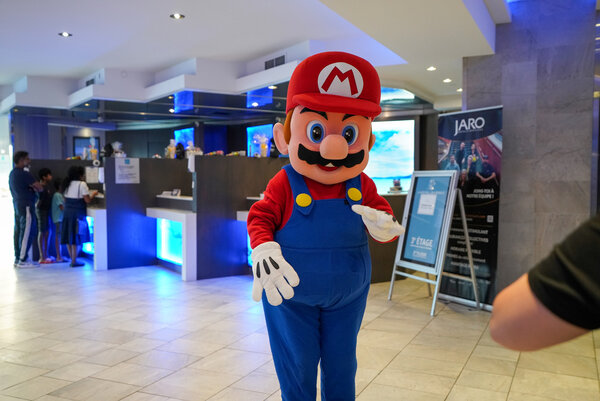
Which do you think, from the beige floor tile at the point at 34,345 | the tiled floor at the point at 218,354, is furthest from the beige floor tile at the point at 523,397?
the beige floor tile at the point at 34,345

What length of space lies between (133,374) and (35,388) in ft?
1.93

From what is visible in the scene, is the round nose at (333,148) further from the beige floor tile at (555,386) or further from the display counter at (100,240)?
the display counter at (100,240)

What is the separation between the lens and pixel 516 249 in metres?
5.16

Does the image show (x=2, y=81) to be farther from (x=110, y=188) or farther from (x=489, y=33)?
(x=489, y=33)

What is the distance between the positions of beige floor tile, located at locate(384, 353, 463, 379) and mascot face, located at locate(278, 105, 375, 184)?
1865mm

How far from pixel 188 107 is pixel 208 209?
485 centimetres

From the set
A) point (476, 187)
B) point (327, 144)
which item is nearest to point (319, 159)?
point (327, 144)

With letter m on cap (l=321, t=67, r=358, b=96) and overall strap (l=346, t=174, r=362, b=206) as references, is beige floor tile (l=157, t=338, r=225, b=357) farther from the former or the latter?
letter m on cap (l=321, t=67, r=358, b=96)

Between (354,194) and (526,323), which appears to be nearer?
(526,323)

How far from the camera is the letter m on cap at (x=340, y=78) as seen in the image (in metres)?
2.17

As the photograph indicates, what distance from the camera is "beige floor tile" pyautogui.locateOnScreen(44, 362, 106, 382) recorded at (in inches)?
130

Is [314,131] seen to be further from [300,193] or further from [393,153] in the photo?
[393,153]

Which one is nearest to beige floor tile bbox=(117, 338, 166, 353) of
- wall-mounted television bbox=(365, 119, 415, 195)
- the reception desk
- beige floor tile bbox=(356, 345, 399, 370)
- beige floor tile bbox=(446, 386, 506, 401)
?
beige floor tile bbox=(356, 345, 399, 370)

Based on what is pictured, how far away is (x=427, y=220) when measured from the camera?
5199 millimetres
